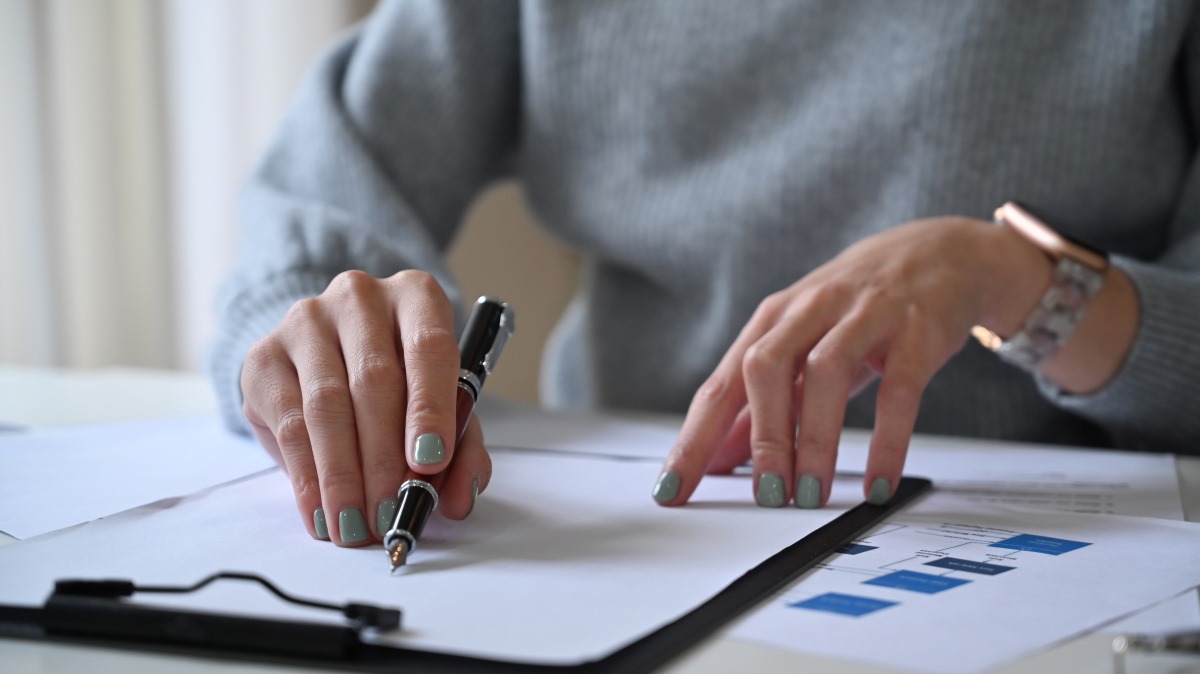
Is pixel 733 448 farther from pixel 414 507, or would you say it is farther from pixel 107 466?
pixel 107 466

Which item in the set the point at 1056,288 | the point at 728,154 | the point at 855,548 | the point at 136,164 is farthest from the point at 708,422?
the point at 136,164

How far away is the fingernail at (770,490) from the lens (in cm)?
48

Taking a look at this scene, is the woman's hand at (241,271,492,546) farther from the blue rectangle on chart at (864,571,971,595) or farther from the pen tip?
the blue rectangle on chart at (864,571,971,595)

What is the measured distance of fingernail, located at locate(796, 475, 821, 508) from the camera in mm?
477

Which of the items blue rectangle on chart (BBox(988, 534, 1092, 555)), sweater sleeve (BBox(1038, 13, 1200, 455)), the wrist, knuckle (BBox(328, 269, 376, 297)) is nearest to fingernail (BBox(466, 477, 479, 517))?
knuckle (BBox(328, 269, 376, 297))

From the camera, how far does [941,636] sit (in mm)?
316

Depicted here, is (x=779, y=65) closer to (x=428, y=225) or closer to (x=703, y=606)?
(x=428, y=225)

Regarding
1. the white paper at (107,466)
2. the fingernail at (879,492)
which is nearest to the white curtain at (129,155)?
the white paper at (107,466)

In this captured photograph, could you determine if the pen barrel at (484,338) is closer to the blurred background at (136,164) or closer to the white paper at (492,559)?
the white paper at (492,559)

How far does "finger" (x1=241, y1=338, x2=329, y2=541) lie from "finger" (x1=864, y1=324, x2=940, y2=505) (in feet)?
0.83

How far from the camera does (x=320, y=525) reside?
0.42 metres

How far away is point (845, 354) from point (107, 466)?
0.41 m

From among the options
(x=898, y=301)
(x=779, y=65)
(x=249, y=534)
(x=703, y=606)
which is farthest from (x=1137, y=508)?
(x=779, y=65)

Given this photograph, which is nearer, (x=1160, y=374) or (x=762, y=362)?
(x=762, y=362)
